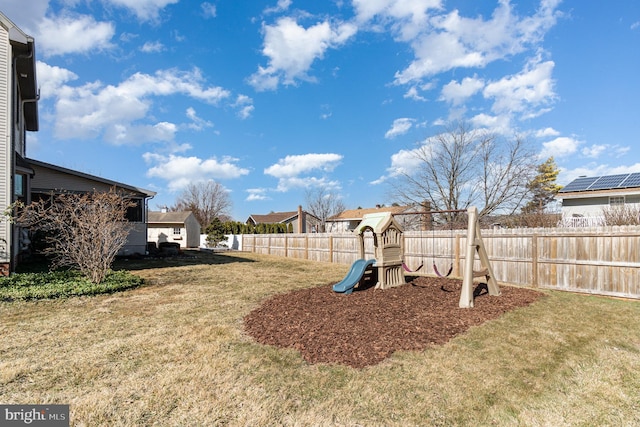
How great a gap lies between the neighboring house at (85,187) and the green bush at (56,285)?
412cm

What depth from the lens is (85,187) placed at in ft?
49.5

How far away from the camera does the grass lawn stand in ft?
9.14

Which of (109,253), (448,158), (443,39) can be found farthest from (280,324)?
(448,158)

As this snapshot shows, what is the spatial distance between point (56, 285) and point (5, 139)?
15.9 feet

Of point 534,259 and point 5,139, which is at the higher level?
point 5,139

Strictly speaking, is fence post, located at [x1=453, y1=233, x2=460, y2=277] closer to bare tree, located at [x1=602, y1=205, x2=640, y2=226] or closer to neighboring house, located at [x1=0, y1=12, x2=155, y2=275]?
bare tree, located at [x1=602, y1=205, x2=640, y2=226]

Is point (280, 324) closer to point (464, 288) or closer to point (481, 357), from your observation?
point (481, 357)

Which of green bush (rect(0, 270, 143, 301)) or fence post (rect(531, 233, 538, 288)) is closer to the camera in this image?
green bush (rect(0, 270, 143, 301))

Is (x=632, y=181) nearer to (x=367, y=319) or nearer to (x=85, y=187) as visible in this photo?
(x=367, y=319)

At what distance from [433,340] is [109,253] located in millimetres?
8754

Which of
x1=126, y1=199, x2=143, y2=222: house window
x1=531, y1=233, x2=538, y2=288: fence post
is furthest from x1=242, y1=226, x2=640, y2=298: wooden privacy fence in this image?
x1=126, y1=199, x2=143, y2=222: house window

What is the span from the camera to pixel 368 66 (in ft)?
49.5

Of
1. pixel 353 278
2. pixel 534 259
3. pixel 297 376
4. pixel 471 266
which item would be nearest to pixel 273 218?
pixel 353 278

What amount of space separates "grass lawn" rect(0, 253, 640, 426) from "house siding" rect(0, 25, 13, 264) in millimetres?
4501
